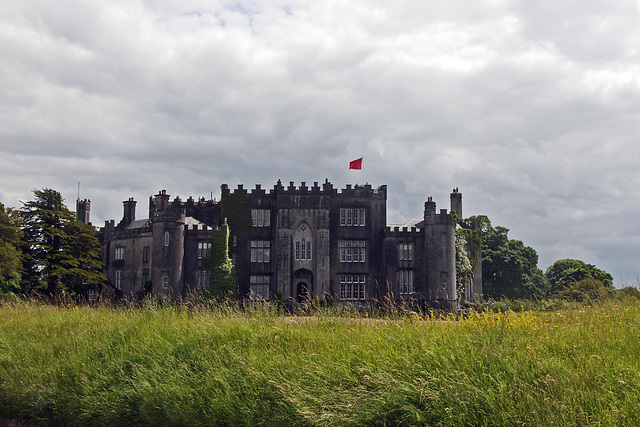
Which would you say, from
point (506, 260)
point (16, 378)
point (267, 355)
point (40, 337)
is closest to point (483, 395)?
point (267, 355)

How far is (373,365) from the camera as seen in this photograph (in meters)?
9.84

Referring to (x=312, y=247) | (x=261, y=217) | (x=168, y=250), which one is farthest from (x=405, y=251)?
(x=168, y=250)

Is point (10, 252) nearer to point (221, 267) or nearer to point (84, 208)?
point (221, 267)

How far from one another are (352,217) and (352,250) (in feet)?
9.24

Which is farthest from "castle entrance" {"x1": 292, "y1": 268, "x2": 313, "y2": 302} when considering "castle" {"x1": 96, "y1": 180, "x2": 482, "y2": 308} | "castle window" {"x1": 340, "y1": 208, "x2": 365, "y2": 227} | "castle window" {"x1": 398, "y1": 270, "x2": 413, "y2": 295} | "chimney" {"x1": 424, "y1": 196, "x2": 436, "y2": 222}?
"chimney" {"x1": 424, "y1": 196, "x2": 436, "y2": 222}

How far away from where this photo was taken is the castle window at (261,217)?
153 ft

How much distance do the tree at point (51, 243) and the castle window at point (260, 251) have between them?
42.8ft

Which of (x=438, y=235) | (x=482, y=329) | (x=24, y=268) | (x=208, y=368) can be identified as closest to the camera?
(x=482, y=329)

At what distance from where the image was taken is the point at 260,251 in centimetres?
4644

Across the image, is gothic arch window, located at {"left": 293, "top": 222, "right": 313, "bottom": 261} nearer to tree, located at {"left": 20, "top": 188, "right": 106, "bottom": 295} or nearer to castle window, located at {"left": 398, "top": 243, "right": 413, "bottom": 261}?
castle window, located at {"left": 398, "top": 243, "right": 413, "bottom": 261}

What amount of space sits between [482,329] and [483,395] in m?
2.89

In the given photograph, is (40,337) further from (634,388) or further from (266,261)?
(266,261)

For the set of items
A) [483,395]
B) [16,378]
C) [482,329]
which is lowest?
[16,378]

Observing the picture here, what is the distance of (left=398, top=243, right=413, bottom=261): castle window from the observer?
151ft
